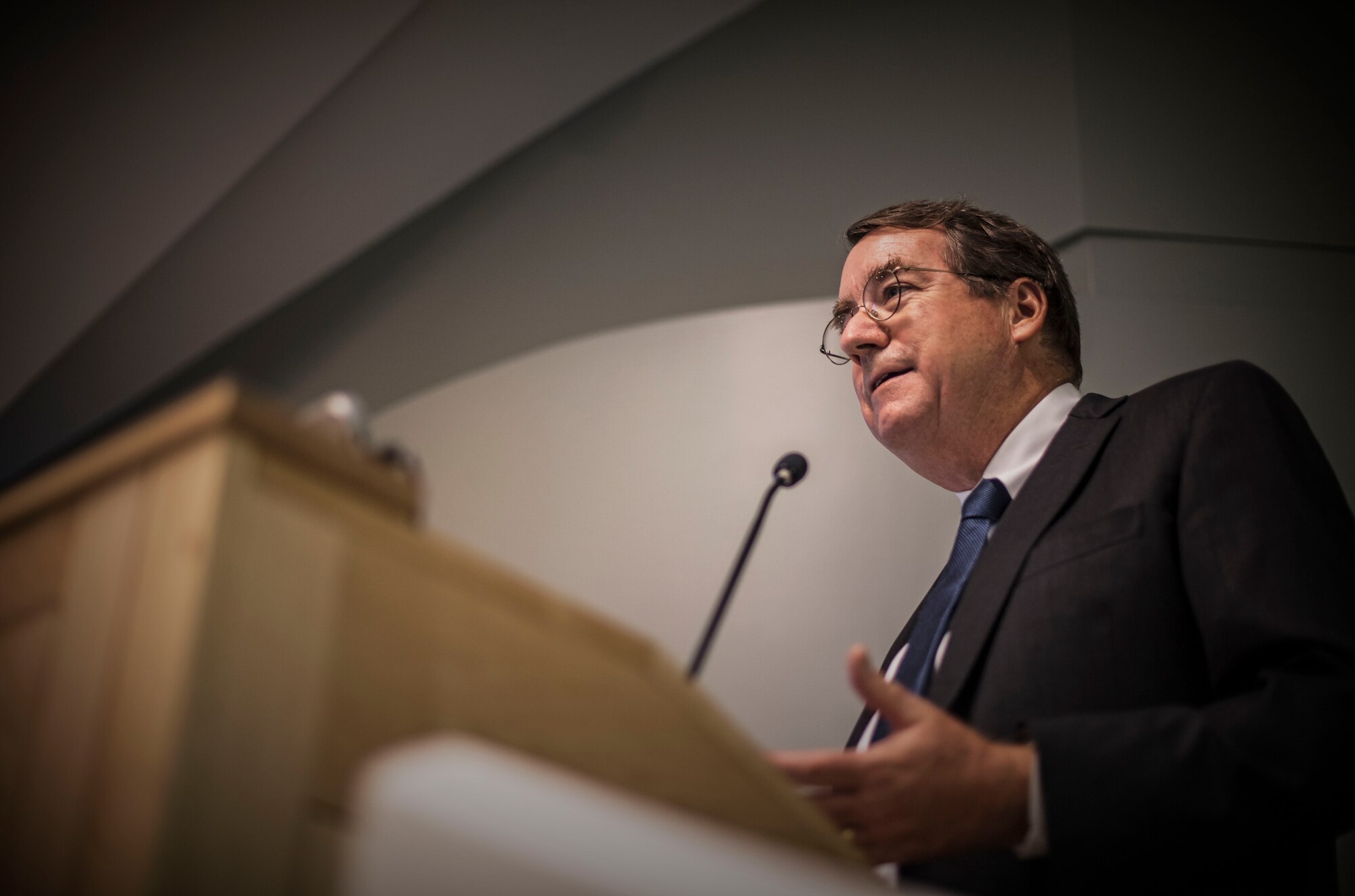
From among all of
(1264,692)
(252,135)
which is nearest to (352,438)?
(1264,692)

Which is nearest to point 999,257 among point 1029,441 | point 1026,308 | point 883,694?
point 1026,308

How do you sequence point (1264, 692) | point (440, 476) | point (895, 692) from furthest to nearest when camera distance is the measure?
1. point (440, 476)
2. point (1264, 692)
3. point (895, 692)

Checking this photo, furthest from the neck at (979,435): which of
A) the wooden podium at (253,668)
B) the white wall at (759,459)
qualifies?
the wooden podium at (253,668)

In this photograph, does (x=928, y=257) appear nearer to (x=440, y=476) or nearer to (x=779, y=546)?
(x=779, y=546)

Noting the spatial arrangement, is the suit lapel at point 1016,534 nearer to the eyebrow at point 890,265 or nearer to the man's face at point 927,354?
the man's face at point 927,354

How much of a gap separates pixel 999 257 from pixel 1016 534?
839mm

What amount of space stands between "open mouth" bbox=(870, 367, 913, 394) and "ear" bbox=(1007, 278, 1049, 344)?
198 mm

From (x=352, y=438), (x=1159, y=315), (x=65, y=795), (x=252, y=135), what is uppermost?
(x=252, y=135)

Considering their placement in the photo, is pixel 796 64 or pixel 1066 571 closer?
pixel 1066 571

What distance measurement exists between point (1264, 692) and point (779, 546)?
1.96 m

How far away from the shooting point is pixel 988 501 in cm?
181

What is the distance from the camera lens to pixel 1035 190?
125 inches

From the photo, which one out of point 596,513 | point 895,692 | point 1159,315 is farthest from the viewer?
point 596,513

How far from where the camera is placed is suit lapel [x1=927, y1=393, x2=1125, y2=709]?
147cm
